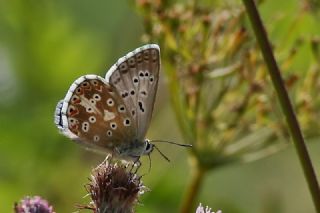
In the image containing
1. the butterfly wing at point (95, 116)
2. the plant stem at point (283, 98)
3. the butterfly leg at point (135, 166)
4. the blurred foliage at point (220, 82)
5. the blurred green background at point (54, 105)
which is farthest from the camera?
the blurred green background at point (54, 105)

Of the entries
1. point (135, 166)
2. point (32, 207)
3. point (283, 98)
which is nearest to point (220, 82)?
point (135, 166)

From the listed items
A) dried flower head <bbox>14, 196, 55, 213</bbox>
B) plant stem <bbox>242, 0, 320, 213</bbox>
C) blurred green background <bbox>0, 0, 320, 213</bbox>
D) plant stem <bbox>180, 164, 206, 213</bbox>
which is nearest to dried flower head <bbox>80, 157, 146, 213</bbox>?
dried flower head <bbox>14, 196, 55, 213</bbox>

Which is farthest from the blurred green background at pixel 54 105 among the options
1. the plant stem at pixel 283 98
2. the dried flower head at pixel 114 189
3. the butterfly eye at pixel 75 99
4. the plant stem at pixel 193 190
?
the plant stem at pixel 283 98

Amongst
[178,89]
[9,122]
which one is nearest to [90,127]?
[178,89]

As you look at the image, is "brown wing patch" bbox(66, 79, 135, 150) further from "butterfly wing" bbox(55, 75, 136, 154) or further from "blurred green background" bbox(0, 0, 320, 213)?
"blurred green background" bbox(0, 0, 320, 213)

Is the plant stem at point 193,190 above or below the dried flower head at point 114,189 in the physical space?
above

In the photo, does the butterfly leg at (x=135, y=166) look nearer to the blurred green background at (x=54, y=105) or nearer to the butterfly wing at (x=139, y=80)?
the butterfly wing at (x=139, y=80)
